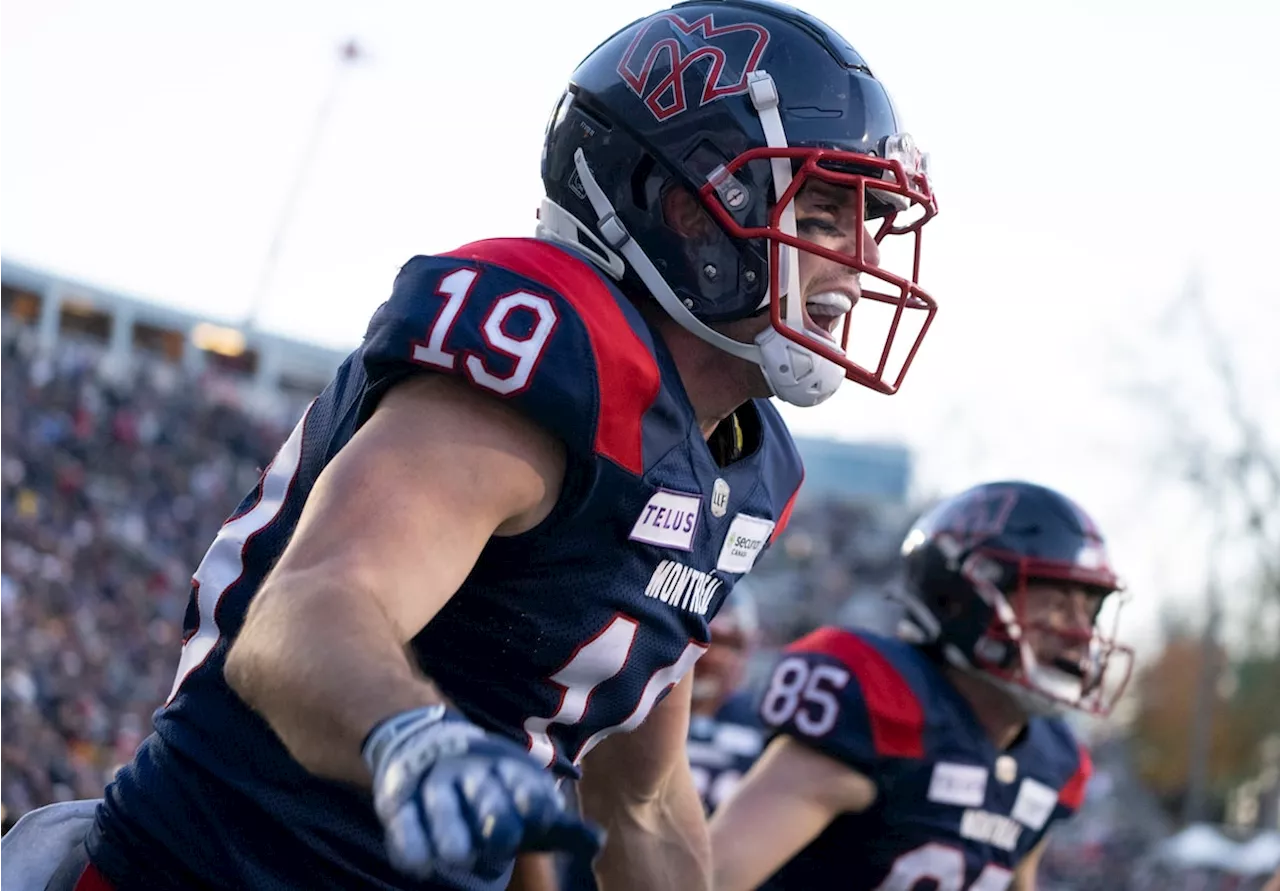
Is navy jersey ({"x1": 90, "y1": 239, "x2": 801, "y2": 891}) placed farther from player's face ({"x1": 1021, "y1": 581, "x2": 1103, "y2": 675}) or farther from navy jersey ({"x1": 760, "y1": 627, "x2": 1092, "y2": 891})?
player's face ({"x1": 1021, "y1": 581, "x2": 1103, "y2": 675})

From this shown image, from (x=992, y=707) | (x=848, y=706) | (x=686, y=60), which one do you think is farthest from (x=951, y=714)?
(x=686, y=60)

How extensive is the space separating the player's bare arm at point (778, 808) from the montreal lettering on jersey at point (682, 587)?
4.65 ft

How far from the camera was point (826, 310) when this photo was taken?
269 centimetres

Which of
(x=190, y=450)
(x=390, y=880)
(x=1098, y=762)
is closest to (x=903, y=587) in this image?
(x=390, y=880)

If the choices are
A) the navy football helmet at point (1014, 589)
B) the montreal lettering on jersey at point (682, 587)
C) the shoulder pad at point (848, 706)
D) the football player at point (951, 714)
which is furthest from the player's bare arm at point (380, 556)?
the navy football helmet at point (1014, 589)

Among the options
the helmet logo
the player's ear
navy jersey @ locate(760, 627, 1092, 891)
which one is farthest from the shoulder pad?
the helmet logo

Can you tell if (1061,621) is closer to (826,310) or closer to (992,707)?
(992,707)

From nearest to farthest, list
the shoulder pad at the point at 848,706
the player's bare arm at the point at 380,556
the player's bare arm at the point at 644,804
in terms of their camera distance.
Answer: the player's bare arm at the point at 380,556 < the player's bare arm at the point at 644,804 < the shoulder pad at the point at 848,706

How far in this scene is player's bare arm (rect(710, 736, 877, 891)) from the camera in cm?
394

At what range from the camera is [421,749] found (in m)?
1.53

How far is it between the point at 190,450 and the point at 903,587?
1635 centimetres

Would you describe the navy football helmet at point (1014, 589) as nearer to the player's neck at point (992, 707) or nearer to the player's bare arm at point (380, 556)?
the player's neck at point (992, 707)

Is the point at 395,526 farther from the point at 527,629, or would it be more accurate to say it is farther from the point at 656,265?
the point at 656,265

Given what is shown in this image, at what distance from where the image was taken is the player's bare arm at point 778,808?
12.9ft
